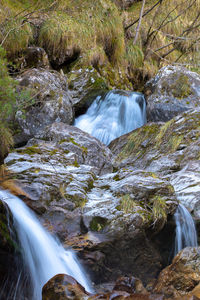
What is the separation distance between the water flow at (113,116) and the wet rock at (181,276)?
14.7 ft

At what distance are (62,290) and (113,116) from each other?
5805mm

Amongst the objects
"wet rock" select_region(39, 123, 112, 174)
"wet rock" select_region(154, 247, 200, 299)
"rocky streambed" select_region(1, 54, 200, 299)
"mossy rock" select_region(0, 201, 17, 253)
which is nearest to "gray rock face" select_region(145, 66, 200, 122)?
"rocky streambed" select_region(1, 54, 200, 299)

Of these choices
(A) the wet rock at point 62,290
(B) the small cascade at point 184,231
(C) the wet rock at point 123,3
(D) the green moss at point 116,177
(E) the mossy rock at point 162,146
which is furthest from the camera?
(C) the wet rock at point 123,3

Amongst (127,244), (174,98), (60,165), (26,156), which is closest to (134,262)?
(127,244)

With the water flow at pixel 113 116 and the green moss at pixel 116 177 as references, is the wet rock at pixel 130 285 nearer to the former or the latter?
the green moss at pixel 116 177

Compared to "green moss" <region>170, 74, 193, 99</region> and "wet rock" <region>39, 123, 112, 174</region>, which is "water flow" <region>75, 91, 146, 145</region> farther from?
"wet rock" <region>39, 123, 112, 174</region>

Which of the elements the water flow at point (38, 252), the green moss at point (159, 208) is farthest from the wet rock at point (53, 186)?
the green moss at point (159, 208)

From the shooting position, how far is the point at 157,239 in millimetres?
3525

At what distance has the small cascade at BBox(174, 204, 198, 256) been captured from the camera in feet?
11.9

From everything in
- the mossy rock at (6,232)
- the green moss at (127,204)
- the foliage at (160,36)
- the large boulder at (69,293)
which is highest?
the foliage at (160,36)

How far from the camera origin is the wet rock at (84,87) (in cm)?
821

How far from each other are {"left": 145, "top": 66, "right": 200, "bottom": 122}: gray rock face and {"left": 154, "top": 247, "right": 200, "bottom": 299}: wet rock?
486 centimetres

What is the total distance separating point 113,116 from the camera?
786 centimetres

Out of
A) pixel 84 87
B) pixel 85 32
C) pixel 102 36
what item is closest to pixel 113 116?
pixel 84 87
